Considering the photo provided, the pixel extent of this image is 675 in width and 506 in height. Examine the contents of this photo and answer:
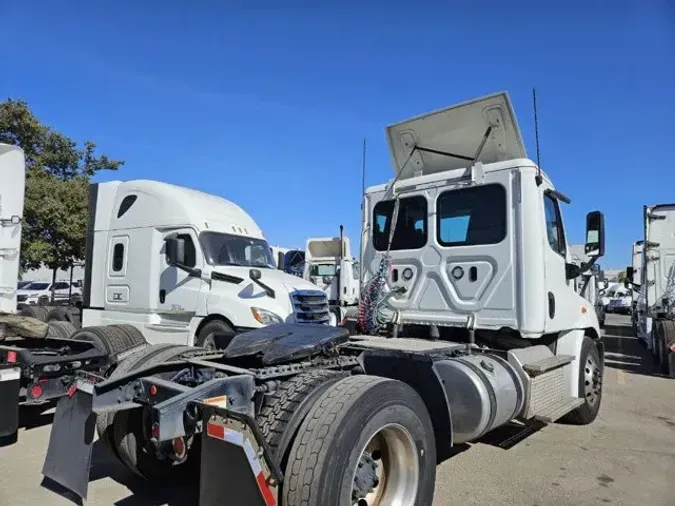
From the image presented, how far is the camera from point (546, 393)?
5.02 m

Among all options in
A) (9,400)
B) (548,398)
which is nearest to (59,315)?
(9,400)

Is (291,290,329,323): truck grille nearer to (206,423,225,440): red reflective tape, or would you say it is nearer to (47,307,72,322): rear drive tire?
(206,423,225,440): red reflective tape

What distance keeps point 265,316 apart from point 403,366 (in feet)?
12.7

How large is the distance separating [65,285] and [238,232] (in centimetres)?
1799

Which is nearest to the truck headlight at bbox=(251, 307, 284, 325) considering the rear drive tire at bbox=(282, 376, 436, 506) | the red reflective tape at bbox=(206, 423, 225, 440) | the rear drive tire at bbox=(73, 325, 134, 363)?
the rear drive tire at bbox=(73, 325, 134, 363)

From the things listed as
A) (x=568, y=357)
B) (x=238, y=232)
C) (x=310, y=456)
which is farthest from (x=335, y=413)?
(x=238, y=232)

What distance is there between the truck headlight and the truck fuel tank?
144 inches

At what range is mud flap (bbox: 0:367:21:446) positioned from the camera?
174 inches

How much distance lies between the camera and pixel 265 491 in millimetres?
2453

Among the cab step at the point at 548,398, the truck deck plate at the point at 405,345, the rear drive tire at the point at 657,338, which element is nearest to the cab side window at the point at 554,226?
the cab step at the point at 548,398

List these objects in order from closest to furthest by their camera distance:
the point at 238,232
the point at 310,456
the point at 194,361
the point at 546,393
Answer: the point at 310,456 < the point at 194,361 < the point at 546,393 < the point at 238,232

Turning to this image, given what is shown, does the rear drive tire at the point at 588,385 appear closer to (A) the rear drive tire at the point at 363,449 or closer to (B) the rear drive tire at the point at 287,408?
(A) the rear drive tire at the point at 363,449

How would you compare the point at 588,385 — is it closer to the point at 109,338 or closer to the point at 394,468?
the point at 394,468

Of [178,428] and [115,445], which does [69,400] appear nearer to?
[115,445]
